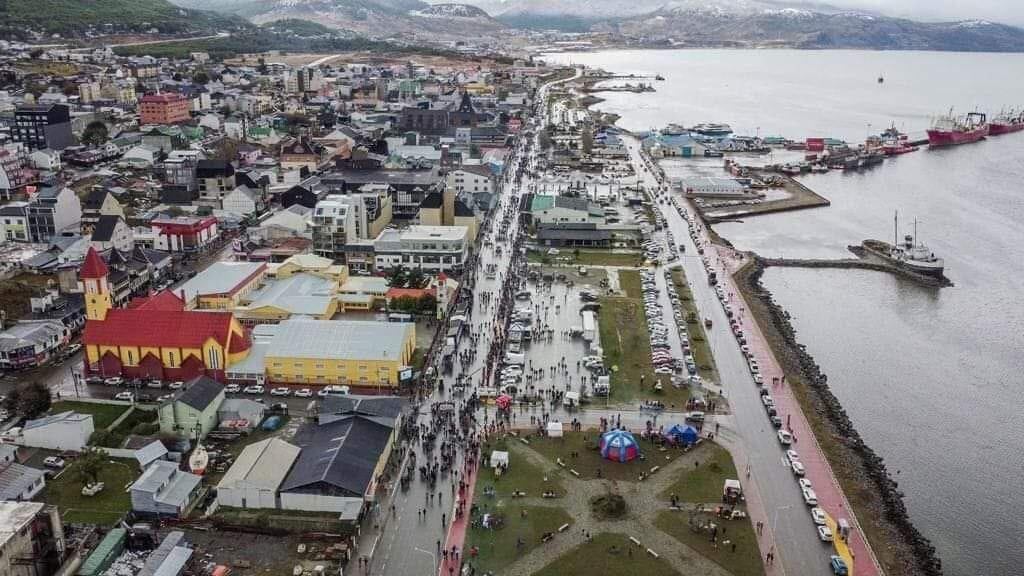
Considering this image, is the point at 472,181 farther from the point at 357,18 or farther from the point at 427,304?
the point at 357,18

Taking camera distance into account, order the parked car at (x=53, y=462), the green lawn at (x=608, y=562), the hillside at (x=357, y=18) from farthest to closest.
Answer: the hillside at (x=357, y=18), the parked car at (x=53, y=462), the green lawn at (x=608, y=562)

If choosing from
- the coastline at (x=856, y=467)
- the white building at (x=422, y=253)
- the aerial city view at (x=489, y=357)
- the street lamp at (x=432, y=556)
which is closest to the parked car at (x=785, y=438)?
the aerial city view at (x=489, y=357)

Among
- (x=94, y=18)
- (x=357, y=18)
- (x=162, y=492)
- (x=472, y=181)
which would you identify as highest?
(x=357, y=18)

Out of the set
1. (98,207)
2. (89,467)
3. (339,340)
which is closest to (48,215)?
(98,207)

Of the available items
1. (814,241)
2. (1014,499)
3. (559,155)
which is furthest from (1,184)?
(1014,499)

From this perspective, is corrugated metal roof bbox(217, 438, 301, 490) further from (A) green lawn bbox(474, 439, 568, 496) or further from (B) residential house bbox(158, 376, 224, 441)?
(A) green lawn bbox(474, 439, 568, 496)

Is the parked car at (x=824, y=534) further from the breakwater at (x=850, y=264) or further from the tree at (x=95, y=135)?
the tree at (x=95, y=135)
